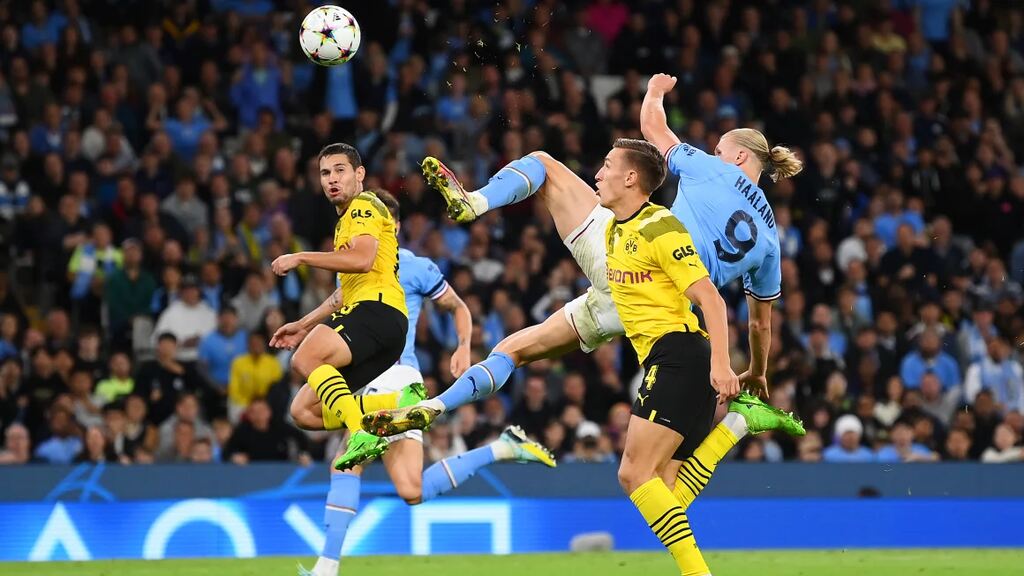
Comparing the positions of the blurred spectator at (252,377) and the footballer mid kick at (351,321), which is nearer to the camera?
the footballer mid kick at (351,321)

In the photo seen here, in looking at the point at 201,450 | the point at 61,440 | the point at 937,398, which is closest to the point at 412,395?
the point at 201,450

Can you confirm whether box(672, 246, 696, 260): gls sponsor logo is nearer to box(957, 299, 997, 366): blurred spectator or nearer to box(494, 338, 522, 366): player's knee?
box(494, 338, 522, 366): player's knee

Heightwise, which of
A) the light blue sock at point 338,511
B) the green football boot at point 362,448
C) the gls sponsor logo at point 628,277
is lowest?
the light blue sock at point 338,511

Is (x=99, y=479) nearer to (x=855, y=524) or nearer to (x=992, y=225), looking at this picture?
(x=855, y=524)

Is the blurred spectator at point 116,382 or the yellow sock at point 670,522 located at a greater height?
the blurred spectator at point 116,382

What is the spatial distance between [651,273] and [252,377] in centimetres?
677

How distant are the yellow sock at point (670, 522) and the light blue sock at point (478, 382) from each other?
3.93 feet

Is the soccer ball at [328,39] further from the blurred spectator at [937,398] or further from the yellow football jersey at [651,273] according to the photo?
the blurred spectator at [937,398]

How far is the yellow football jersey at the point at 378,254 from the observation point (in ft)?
28.7

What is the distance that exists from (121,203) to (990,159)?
9.40m

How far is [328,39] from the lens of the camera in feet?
32.8

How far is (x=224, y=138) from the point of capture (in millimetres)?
16047

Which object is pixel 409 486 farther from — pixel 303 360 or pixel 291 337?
pixel 303 360

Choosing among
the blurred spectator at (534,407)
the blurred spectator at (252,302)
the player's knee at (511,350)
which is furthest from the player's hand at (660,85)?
the blurred spectator at (252,302)
